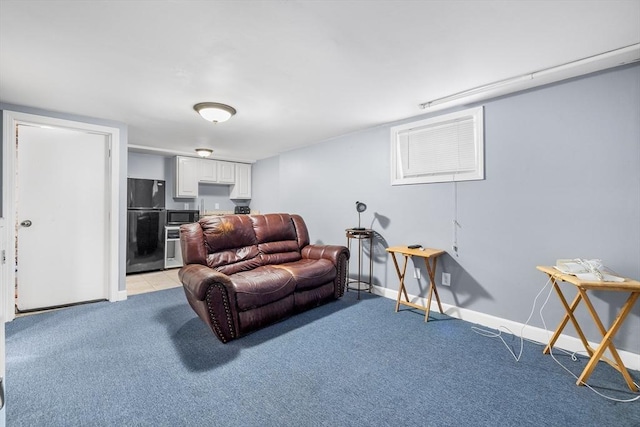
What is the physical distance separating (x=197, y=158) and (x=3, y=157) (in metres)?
3.01

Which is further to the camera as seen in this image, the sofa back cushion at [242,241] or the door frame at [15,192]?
the sofa back cushion at [242,241]

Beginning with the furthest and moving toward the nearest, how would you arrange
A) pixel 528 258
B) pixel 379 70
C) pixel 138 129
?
1. pixel 138 129
2. pixel 528 258
3. pixel 379 70

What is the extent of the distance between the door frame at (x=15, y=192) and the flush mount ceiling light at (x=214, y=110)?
1.40m

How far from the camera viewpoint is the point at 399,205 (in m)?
3.49

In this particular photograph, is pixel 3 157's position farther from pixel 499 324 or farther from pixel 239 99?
pixel 499 324

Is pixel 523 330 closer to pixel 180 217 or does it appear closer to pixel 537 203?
pixel 537 203

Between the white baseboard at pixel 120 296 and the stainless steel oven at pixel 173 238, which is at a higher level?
the stainless steel oven at pixel 173 238

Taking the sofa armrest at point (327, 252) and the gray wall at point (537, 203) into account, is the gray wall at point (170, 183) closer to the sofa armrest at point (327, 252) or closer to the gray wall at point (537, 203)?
the sofa armrest at point (327, 252)

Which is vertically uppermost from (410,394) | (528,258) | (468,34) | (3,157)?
(468,34)

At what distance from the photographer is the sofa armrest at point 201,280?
226 cm

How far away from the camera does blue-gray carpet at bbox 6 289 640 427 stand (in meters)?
1.55

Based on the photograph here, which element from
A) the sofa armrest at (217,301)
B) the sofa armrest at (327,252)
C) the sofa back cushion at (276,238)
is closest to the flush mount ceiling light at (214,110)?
the sofa back cushion at (276,238)

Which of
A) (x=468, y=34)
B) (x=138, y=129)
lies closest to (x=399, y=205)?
(x=468, y=34)

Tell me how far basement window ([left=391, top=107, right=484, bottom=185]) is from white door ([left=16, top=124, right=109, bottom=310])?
374 cm
